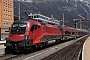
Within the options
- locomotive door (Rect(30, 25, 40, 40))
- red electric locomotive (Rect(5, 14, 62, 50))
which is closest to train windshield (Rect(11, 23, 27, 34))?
red electric locomotive (Rect(5, 14, 62, 50))

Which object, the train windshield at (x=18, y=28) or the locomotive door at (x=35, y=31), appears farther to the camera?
the locomotive door at (x=35, y=31)

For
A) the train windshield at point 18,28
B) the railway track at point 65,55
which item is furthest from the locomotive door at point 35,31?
the railway track at point 65,55

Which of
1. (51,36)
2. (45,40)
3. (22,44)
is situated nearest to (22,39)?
(22,44)

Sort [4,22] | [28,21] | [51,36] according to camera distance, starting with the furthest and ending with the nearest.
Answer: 1. [4,22]
2. [51,36]
3. [28,21]

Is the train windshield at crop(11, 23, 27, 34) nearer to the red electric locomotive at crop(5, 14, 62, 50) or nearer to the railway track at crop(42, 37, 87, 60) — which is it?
the red electric locomotive at crop(5, 14, 62, 50)

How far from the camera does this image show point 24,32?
2373 centimetres

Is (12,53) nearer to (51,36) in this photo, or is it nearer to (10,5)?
(51,36)

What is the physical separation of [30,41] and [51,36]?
470 inches

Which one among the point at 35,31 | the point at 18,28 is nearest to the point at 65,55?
the point at 35,31

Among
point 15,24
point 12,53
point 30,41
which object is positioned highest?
point 15,24

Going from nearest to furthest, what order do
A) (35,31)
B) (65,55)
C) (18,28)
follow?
(18,28) → (65,55) → (35,31)

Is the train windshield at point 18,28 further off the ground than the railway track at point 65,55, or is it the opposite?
the train windshield at point 18,28

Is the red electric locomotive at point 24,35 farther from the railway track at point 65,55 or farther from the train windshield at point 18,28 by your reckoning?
the railway track at point 65,55

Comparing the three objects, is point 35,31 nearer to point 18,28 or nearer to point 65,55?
point 18,28
